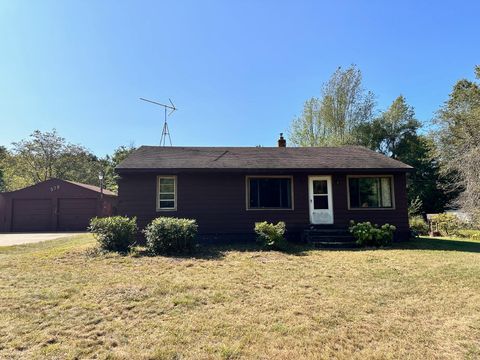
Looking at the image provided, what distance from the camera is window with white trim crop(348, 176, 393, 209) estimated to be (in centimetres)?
1158

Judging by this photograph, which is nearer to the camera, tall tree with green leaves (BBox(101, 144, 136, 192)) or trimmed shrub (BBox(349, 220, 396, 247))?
trimmed shrub (BBox(349, 220, 396, 247))

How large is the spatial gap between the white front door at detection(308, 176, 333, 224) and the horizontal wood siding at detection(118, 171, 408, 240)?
0.54 feet

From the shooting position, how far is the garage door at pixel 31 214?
20359mm

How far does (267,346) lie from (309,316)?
3.36 feet

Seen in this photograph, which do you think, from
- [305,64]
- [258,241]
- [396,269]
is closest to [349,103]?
[305,64]

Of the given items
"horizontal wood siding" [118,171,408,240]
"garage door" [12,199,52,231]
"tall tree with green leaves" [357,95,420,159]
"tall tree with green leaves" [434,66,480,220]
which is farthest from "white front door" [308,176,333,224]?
"garage door" [12,199,52,231]

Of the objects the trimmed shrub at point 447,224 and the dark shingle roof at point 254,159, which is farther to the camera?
the trimmed shrub at point 447,224

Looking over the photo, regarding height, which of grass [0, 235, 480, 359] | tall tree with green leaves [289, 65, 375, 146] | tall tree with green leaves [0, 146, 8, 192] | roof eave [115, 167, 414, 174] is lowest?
grass [0, 235, 480, 359]

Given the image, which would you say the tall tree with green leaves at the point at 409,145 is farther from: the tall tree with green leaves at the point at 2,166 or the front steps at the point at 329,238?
the tall tree with green leaves at the point at 2,166

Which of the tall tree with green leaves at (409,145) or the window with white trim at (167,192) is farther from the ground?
the tall tree with green leaves at (409,145)

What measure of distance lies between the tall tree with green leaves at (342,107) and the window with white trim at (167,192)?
17.9 meters

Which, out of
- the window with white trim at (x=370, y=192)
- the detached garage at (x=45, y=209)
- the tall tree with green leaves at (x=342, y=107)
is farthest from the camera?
the tall tree with green leaves at (x=342, y=107)

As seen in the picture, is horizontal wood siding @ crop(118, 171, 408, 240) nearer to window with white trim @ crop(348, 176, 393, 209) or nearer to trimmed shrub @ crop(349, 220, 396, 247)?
window with white trim @ crop(348, 176, 393, 209)

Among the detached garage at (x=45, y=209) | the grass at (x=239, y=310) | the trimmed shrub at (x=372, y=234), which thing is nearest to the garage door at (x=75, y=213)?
the detached garage at (x=45, y=209)
